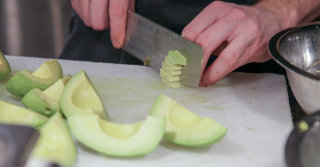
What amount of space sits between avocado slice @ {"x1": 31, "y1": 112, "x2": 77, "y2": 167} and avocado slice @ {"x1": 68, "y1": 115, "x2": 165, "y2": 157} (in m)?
0.02

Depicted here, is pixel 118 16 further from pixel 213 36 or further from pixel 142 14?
pixel 213 36

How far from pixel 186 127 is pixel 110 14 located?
0.47 m

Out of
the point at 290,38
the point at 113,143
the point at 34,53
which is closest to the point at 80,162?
the point at 113,143

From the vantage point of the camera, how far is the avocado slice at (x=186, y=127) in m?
0.90

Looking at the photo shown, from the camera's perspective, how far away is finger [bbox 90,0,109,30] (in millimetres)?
1333

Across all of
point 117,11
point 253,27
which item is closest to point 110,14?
point 117,11

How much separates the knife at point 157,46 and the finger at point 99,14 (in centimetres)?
6

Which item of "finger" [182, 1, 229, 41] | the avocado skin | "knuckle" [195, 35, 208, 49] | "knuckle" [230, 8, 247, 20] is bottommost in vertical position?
the avocado skin

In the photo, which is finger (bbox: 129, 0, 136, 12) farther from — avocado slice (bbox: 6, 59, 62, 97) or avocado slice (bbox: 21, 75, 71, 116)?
avocado slice (bbox: 21, 75, 71, 116)

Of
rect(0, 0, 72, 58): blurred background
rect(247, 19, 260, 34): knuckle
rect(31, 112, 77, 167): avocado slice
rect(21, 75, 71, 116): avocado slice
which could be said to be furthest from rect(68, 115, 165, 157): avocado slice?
rect(0, 0, 72, 58): blurred background

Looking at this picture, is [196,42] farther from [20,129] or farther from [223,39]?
[20,129]

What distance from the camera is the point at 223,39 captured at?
1.15 m

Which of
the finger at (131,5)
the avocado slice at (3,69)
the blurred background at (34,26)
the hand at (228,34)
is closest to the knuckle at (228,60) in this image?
the hand at (228,34)

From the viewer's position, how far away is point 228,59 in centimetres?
115
